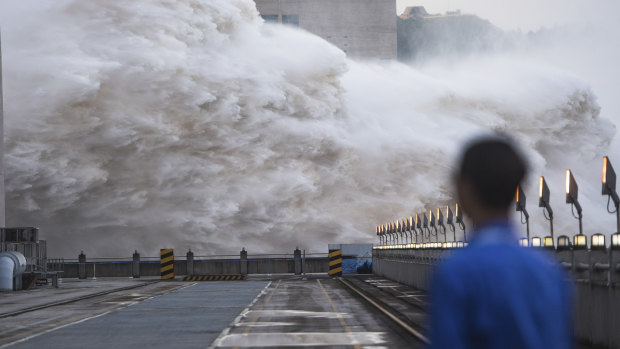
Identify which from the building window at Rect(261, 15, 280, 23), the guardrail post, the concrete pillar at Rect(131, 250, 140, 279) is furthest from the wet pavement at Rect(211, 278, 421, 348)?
the building window at Rect(261, 15, 280, 23)

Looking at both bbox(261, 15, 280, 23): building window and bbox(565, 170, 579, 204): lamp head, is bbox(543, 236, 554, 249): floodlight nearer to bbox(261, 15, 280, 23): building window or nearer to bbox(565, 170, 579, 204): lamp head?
bbox(565, 170, 579, 204): lamp head

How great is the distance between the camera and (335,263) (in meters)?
57.4

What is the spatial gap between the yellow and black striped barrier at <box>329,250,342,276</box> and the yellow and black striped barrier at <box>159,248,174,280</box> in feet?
31.1

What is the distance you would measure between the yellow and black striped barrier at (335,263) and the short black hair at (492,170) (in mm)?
53291

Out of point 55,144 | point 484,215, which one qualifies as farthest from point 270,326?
point 55,144

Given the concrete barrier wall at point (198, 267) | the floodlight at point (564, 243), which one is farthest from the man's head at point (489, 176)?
the concrete barrier wall at point (198, 267)

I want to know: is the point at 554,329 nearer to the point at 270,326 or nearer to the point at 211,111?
the point at 270,326

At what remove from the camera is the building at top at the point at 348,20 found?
10862 centimetres

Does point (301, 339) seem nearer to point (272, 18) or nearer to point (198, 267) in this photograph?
point (198, 267)

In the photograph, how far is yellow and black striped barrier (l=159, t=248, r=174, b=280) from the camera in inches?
2200

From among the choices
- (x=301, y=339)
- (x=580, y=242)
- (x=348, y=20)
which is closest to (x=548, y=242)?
(x=580, y=242)

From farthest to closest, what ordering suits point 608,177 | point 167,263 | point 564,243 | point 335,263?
point 335,263 < point 167,263 < point 608,177 < point 564,243

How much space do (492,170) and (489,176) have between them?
0.03 metres

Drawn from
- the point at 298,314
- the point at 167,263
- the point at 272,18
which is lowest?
the point at 298,314
